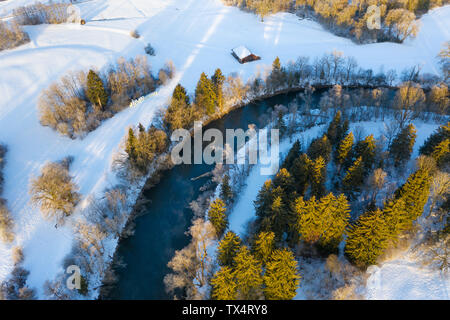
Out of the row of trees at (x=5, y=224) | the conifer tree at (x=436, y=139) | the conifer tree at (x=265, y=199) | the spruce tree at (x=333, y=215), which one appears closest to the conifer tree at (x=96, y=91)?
the row of trees at (x=5, y=224)

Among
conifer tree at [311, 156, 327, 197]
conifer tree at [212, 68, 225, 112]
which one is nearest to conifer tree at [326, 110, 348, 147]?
conifer tree at [311, 156, 327, 197]

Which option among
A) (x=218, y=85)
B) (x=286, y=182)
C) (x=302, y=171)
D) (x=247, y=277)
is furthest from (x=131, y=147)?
(x=247, y=277)

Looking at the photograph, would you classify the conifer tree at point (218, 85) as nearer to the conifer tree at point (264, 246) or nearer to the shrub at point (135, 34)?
the shrub at point (135, 34)

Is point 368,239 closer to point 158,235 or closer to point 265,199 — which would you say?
point 265,199

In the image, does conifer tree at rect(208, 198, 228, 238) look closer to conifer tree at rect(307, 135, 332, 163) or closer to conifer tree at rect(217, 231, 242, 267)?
conifer tree at rect(217, 231, 242, 267)

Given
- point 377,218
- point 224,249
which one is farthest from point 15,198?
point 377,218

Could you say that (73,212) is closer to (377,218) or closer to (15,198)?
(15,198)
